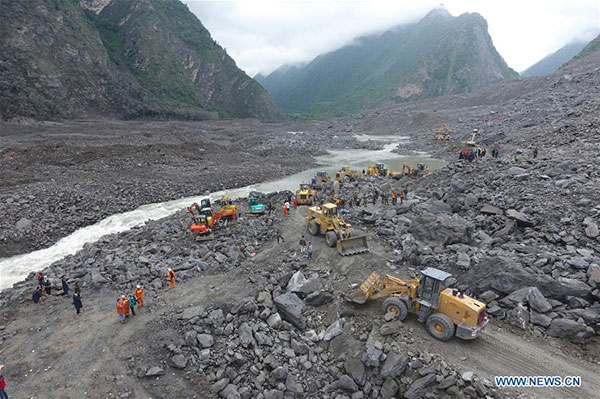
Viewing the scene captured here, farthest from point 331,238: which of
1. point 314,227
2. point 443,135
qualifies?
point 443,135

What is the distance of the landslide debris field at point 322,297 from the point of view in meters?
8.48

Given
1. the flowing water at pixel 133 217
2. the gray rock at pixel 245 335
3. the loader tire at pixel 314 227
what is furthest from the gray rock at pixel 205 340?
the flowing water at pixel 133 217

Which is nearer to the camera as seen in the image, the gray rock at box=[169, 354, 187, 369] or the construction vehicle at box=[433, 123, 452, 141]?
the gray rock at box=[169, 354, 187, 369]

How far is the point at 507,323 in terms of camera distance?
9734mm

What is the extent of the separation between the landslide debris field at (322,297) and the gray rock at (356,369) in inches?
1.4

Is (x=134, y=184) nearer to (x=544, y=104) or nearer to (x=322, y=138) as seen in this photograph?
(x=322, y=138)

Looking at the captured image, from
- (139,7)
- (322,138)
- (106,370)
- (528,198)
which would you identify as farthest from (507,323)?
(139,7)

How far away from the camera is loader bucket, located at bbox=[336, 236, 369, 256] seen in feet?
47.3

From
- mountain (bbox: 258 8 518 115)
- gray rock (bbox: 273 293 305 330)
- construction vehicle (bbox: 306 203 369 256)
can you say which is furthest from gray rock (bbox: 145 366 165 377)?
mountain (bbox: 258 8 518 115)

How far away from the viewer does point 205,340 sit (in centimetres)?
960

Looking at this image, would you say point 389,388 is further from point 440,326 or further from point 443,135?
point 443,135

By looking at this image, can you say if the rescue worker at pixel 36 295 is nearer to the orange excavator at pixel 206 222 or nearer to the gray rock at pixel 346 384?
the orange excavator at pixel 206 222

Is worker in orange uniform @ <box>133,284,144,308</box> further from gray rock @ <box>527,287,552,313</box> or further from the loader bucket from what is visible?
gray rock @ <box>527,287,552,313</box>

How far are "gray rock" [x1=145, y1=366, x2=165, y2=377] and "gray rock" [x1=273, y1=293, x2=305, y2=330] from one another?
149 inches
